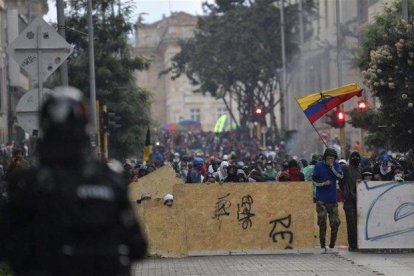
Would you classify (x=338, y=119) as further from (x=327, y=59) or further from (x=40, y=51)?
(x=327, y=59)

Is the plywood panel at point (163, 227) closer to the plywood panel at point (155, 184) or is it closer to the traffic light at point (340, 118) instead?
the plywood panel at point (155, 184)

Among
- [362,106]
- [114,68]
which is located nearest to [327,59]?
[114,68]

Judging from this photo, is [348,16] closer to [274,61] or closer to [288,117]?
[274,61]

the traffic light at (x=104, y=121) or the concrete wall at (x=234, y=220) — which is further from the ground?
the traffic light at (x=104, y=121)

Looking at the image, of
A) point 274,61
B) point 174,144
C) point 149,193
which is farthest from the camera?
point 174,144

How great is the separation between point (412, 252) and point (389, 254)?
1.41 ft

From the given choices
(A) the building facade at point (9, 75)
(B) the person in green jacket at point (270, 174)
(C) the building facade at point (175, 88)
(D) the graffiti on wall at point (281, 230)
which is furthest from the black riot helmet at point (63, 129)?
(C) the building facade at point (175, 88)

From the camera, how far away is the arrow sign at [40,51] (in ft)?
53.8

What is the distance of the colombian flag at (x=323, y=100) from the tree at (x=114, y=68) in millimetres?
14496

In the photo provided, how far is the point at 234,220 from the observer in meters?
19.9

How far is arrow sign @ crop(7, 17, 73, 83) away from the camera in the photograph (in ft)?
53.8

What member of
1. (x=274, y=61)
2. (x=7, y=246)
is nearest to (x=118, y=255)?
(x=7, y=246)

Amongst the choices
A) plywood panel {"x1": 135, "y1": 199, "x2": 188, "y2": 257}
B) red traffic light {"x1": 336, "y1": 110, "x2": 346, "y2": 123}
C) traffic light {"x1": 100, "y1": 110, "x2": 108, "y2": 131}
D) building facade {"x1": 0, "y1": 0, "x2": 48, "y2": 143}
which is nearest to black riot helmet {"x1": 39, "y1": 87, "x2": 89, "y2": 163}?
plywood panel {"x1": 135, "y1": 199, "x2": 188, "y2": 257}

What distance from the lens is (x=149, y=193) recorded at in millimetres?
21172
